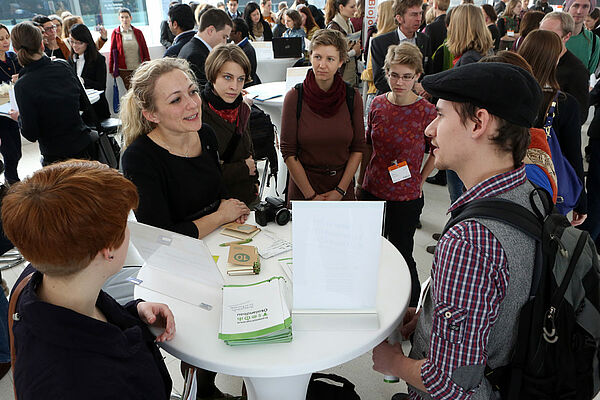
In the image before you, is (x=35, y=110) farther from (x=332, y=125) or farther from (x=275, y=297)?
(x=275, y=297)

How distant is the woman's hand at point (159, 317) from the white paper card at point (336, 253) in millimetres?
353

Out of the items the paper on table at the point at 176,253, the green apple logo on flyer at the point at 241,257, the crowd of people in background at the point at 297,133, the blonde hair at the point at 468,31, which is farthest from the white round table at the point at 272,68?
the paper on table at the point at 176,253

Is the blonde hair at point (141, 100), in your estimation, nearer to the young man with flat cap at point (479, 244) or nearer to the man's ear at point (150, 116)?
the man's ear at point (150, 116)

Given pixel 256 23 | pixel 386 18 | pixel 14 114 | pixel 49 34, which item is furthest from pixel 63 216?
pixel 256 23

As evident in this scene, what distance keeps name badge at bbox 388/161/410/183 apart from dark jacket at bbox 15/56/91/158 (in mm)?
2395

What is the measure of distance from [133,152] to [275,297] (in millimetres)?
826

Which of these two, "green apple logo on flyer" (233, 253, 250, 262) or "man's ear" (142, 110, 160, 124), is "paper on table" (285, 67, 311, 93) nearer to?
"man's ear" (142, 110, 160, 124)

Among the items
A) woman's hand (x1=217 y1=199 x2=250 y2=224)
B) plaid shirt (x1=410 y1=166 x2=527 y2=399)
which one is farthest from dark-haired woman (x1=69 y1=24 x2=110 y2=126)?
plaid shirt (x1=410 y1=166 x2=527 y2=399)

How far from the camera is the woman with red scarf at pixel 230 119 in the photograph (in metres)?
2.36

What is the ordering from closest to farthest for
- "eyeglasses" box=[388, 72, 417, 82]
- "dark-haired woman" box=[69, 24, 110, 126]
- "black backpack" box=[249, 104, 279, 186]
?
"eyeglasses" box=[388, 72, 417, 82], "black backpack" box=[249, 104, 279, 186], "dark-haired woman" box=[69, 24, 110, 126]

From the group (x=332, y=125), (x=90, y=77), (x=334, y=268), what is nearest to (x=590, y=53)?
(x=332, y=125)

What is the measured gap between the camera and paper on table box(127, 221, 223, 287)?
46.1 inches

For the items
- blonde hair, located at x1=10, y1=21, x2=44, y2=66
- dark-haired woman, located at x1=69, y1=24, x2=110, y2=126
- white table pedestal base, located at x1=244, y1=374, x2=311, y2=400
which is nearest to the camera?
white table pedestal base, located at x1=244, y1=374, x2=311, y2=400

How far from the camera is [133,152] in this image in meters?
1.64
